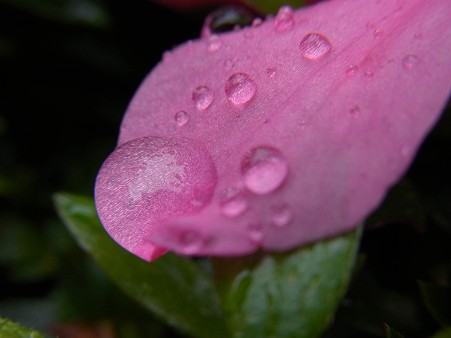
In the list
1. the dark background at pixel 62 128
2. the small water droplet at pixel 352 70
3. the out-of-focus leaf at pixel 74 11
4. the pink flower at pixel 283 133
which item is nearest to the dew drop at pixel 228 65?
the pink flower at pixel 283 133

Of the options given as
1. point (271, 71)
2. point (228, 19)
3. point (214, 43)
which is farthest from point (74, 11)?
point (271, 71)

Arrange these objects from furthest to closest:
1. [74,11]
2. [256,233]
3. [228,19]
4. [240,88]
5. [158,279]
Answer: [74,11] → [228,19] → [158,279] → [240,88] → [256,233]

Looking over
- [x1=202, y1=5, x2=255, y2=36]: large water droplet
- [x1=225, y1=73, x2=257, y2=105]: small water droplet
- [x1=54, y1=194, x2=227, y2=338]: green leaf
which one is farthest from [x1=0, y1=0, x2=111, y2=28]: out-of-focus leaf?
[x1=225, y1=73, x2=257, y2=105]: small water droplet

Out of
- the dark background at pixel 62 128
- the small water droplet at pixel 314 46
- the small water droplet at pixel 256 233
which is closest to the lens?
the small water droplet at pixel 256 233

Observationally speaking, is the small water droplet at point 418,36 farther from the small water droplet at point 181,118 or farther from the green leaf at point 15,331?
the green leaf at point 15,331

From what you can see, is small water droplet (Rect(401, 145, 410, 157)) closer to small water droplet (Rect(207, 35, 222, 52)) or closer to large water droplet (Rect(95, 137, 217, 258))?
large water droplet (Rect(95, 137, 217, 258))

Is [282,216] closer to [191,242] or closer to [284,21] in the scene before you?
[191,242]

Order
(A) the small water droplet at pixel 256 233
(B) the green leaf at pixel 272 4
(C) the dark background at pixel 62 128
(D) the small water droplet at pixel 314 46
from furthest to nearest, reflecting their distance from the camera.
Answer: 1. (C) the dark background at pixel 62 128
2. (B) the green leaf at pixel 272 4
3. (D) the small water droplet at pixel 314 46
4. (A) the small water droplet at pixel 256 233
